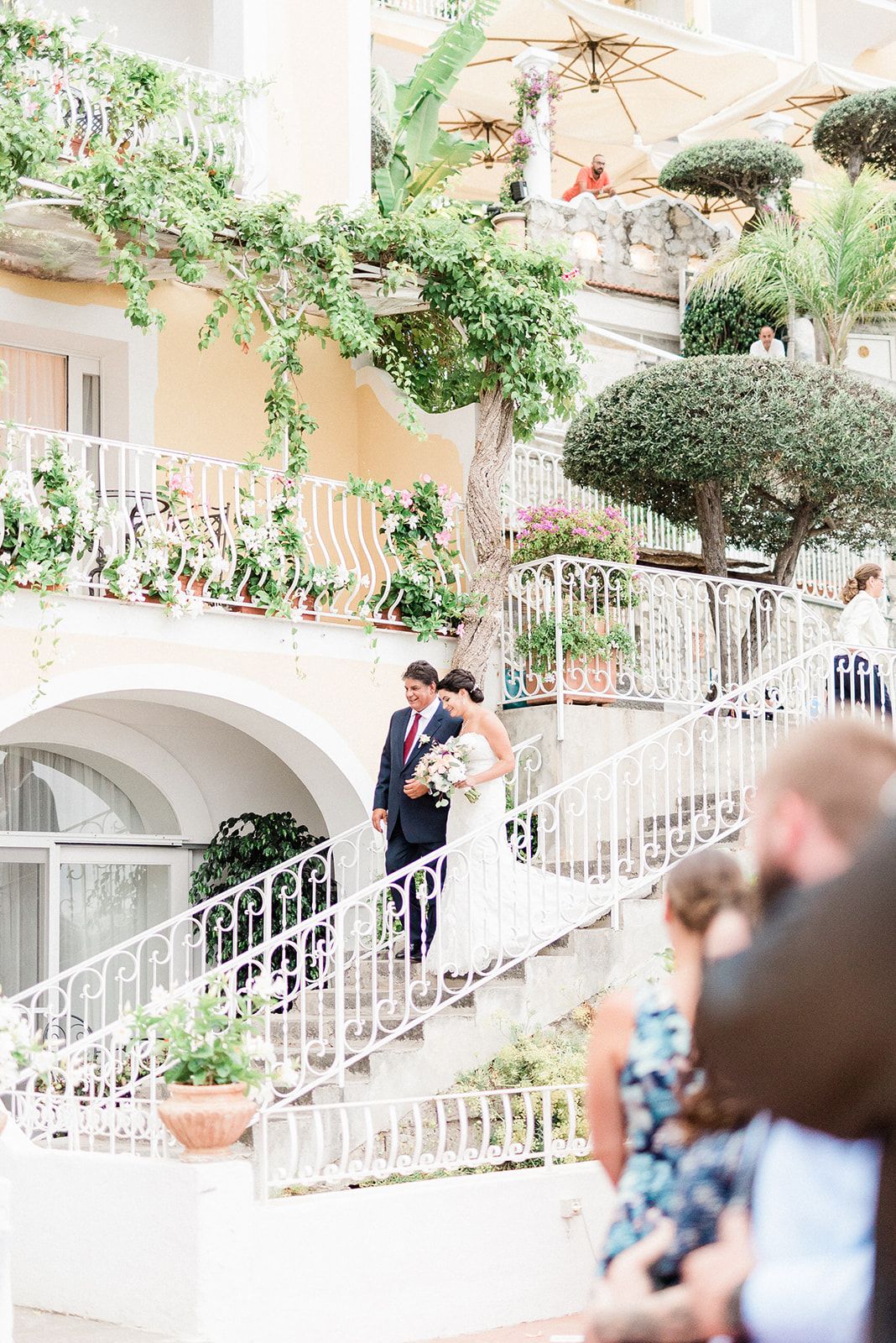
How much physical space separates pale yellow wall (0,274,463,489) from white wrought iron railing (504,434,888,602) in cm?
86

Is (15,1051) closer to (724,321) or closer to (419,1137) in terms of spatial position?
(419,1137)

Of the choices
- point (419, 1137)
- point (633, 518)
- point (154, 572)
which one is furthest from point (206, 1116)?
point (633, 518)

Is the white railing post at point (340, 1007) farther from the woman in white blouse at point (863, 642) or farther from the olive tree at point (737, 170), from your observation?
the olive tree at point (737, 170)

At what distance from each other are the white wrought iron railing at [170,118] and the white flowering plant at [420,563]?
2682mm

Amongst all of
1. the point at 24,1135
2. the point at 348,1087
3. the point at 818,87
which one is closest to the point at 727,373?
the point at 348,1087

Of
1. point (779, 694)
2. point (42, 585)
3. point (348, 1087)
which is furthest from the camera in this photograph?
point (779, 694)

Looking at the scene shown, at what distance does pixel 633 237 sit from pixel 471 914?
1347 centimetres

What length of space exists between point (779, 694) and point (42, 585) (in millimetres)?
5046

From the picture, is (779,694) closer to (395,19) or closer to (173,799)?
(173,799)

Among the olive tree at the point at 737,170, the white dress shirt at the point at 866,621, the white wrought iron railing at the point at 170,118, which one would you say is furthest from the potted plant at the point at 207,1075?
the olive tree at the point at 737,170

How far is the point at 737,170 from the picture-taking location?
2112 centimetres

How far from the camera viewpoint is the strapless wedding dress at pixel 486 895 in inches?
358

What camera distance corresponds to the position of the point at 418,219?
38.8ft

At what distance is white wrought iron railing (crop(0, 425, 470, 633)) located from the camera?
420 inches
